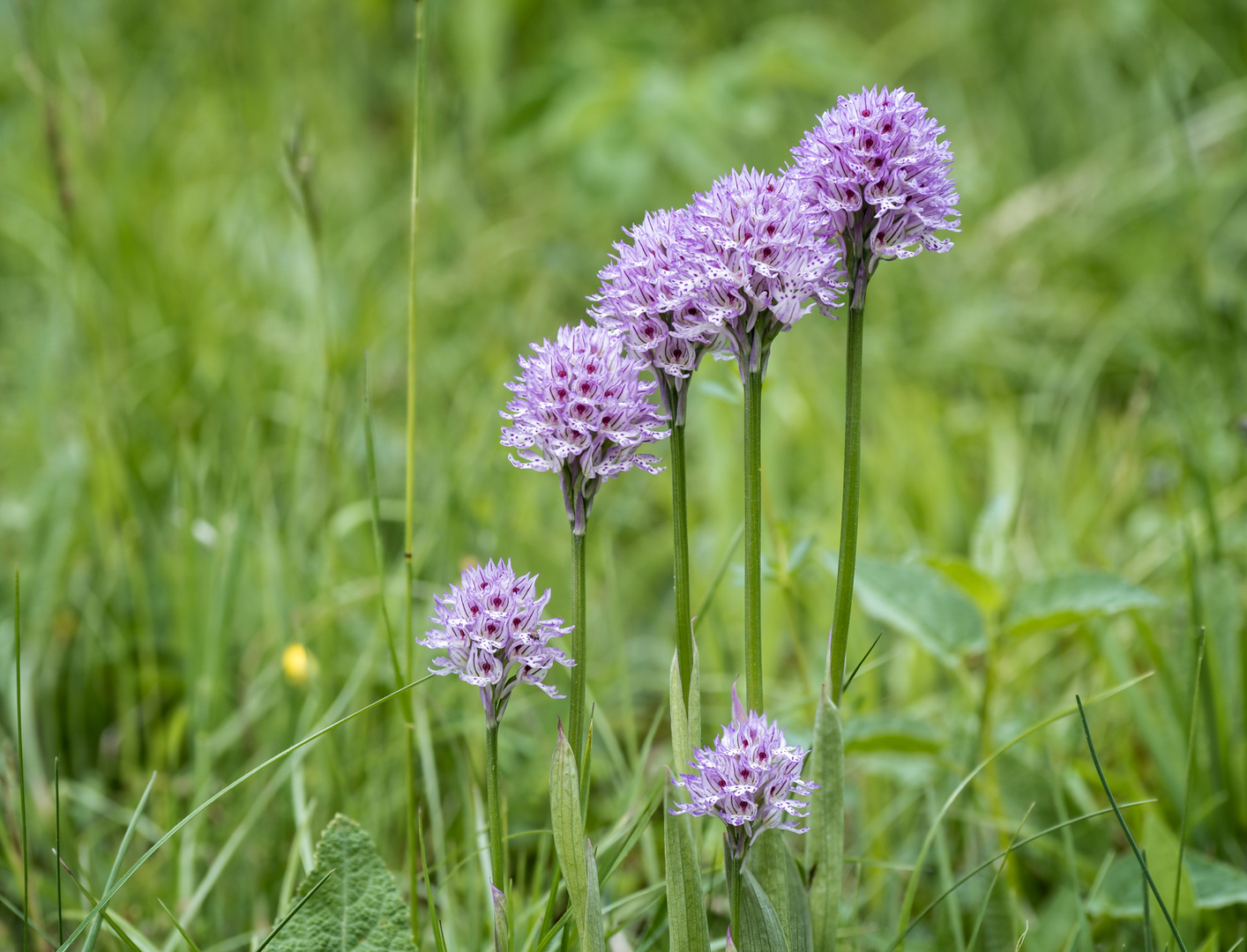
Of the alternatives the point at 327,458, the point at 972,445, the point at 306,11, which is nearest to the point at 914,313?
the point at 972,445

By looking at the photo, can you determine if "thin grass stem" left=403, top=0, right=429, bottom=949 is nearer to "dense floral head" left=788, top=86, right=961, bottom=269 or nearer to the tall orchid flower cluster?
the tall orchid flower cluster

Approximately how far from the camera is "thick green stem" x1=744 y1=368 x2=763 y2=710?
1.05 meters

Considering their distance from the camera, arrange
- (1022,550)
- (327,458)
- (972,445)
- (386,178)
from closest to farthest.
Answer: (327,458) < (1022,550) < (972,445) < (386,178)

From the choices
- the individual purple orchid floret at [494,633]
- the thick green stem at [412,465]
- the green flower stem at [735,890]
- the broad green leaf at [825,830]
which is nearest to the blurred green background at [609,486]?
the thick green stem at [412,465]

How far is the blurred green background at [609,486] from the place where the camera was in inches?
74.1

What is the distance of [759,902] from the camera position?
106cm

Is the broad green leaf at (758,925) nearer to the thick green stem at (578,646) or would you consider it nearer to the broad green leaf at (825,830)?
the broad green leaf at (825,830)

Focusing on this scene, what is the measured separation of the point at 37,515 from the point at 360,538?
82 centimetres

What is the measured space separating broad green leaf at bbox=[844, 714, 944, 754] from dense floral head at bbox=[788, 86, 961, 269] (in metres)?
0.93

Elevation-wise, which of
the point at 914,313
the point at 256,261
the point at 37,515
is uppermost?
the point at 256,261

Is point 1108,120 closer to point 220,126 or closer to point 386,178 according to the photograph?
point 386,178

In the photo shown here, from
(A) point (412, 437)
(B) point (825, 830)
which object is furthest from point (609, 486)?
(B) point (825, 830)

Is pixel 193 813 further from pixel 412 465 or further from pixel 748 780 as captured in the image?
pixel 748 780

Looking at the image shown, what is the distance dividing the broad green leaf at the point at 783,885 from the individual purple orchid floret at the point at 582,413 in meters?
0.41
